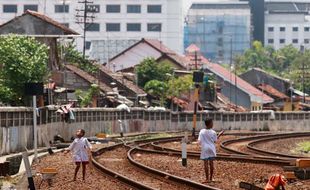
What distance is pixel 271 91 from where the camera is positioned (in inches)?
4313

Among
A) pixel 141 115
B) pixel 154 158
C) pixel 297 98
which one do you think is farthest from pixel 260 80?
pixel 154 158

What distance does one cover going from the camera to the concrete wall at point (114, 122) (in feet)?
114

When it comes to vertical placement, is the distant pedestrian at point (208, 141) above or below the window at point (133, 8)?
below

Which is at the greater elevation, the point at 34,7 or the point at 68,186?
the point at 34,7

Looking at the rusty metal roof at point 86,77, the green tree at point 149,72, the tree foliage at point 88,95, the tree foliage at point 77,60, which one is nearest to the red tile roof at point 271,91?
the green tree at point 149,72

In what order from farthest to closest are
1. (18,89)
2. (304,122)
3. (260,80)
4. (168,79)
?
(260,80)
(168,79)
(304,122)
(18,89)

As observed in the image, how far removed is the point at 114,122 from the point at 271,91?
54.9m

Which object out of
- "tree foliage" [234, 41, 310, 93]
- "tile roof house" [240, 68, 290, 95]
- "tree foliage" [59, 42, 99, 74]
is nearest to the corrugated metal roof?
"tile roof house" [240, 68, 290, 95]

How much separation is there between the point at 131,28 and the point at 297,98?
45.7 meters

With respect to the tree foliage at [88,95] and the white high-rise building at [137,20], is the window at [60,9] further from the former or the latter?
the tree foliage at [88,95]

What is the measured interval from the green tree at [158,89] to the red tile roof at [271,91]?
2712 centimetres

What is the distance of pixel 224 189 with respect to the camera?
18062 millimetres

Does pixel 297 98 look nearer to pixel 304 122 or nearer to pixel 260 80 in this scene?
pixel 260 80

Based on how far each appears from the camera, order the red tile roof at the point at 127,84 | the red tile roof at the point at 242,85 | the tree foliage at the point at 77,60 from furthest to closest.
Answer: the red tile roof at the point at 242,85 → the tree foliage at the point at 77,60 → the red tile roof at the point at 127,84
